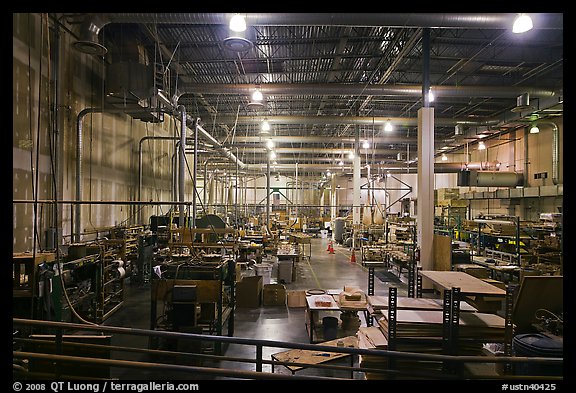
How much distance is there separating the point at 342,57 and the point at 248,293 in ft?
20.2

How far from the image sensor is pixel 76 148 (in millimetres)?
7117

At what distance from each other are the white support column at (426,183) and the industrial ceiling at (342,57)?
942mm

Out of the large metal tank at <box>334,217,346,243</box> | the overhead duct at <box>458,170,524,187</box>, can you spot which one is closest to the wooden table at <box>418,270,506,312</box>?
the overhead duct at <box>458,170,524,187</box>

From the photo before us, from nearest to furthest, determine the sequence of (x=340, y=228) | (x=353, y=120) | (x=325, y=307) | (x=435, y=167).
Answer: (x=325, y=307) < (x=353, y=120) < (x=435, y=167) < (x=340, y=228)

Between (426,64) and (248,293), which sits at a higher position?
(426,64)

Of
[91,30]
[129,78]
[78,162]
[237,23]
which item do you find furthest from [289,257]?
[91,30]

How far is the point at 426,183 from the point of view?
23.4ft

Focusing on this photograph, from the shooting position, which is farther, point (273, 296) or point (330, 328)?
point (273, 296)

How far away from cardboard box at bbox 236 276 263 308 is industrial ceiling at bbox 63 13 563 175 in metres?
4.45

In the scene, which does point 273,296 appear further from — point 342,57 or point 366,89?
point 342,57

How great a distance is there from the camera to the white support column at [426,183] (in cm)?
711
